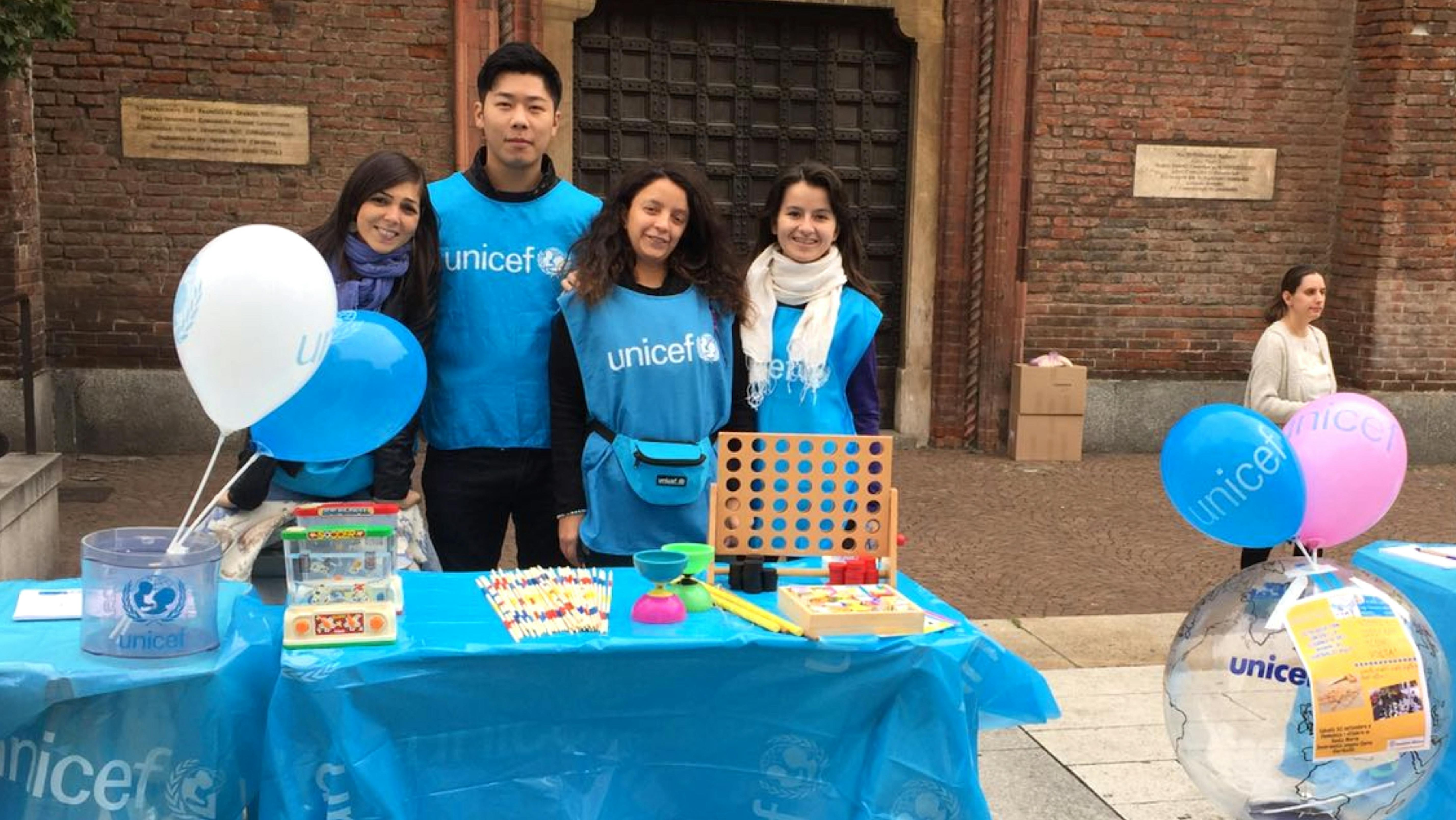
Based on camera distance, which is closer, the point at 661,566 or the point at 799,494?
the point at 661,566

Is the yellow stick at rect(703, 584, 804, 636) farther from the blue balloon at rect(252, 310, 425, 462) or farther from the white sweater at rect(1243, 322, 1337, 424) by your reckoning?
the white sweater at rect(1243, 322, 1337, 424)

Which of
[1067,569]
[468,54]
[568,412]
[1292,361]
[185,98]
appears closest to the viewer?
[568,412]

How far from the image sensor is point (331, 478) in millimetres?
3611

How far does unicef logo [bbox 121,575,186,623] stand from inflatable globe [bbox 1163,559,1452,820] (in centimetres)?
223

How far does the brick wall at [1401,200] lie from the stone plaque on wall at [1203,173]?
63 cm

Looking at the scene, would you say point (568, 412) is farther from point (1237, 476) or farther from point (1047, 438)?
point (1047, 438)

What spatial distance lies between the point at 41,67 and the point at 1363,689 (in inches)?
320

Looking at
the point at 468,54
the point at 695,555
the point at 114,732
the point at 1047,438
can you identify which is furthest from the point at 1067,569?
the point at 114,732

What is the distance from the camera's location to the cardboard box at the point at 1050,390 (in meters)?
9.70

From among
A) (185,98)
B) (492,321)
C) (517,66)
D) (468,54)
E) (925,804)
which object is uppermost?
(468,54)

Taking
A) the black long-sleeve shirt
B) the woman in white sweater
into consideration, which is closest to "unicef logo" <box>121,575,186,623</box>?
the black long-sleeve shirt

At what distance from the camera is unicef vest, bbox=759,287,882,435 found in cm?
396

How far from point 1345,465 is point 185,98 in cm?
743

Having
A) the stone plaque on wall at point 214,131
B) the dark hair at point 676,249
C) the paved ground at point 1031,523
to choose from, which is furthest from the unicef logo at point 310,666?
the stone plaque on wall at point 214,131
